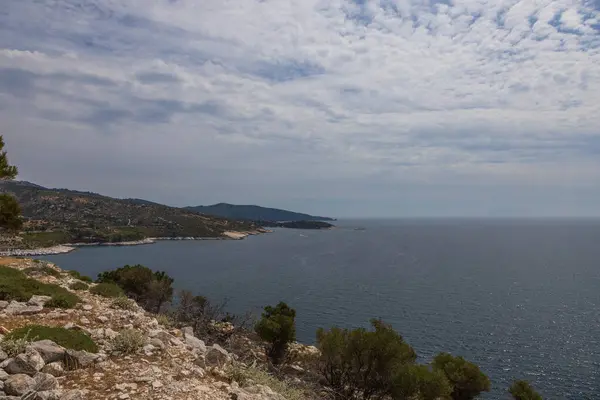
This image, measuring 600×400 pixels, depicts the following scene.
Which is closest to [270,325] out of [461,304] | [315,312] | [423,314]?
[315,312]

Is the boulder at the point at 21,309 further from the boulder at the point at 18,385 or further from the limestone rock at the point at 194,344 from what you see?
the boulder at the point at 18,385

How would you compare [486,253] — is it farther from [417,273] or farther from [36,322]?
[36,322]

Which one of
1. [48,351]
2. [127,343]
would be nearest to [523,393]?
[127,343]

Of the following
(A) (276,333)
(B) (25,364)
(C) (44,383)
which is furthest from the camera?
(A) (276,333)

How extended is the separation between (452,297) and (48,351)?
64811mm

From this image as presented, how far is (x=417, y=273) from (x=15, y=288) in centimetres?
8344

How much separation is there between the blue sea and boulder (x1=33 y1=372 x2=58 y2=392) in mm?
33516

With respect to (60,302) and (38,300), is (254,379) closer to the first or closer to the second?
(60,302)

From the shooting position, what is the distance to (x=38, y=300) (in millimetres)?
11617

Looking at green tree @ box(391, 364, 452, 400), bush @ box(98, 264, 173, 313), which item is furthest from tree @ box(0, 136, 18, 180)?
green tree @ box(391, 364, 452, 400)

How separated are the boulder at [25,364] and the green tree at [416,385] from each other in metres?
16.6

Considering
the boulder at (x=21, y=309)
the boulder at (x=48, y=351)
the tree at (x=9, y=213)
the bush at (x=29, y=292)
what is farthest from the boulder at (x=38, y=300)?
the tree at (x=9, y=213)

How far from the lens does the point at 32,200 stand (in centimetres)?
19512

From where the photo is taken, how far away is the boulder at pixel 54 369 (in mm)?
6859
